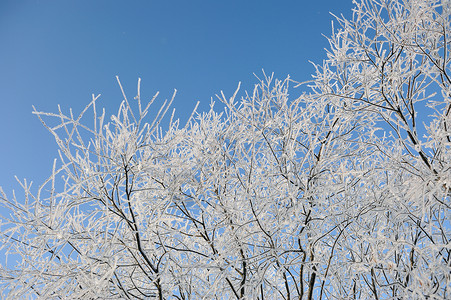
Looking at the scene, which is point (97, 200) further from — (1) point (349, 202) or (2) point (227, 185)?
(1) point (349, 202)

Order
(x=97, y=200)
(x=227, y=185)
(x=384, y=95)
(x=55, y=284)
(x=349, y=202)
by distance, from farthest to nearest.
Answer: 1. (x=227, y=185)
2. (x=349, y=202)
3. (x=384, y=95)
4. (x=97, y=200)
5. (x=55, y=284)

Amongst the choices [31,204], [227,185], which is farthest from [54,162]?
[227,185]

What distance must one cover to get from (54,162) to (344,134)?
3.07m

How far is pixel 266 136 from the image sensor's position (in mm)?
3711

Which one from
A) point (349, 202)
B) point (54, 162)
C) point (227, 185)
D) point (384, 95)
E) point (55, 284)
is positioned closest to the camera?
point (54, 162)

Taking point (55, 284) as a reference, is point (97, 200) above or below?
above

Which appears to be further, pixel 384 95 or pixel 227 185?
pixel 227 185

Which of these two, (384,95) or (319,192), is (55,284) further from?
(384,95)

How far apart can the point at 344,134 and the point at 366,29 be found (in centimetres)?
117

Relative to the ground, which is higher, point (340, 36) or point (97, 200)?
point (340, 36)

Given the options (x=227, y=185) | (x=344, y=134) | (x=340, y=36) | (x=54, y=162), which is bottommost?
(x=54, y=162)

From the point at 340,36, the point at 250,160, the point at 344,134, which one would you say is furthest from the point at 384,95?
the point at 250,160

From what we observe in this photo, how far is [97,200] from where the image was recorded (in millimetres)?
3260

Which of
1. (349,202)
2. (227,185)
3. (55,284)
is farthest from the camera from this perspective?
(227,185)
